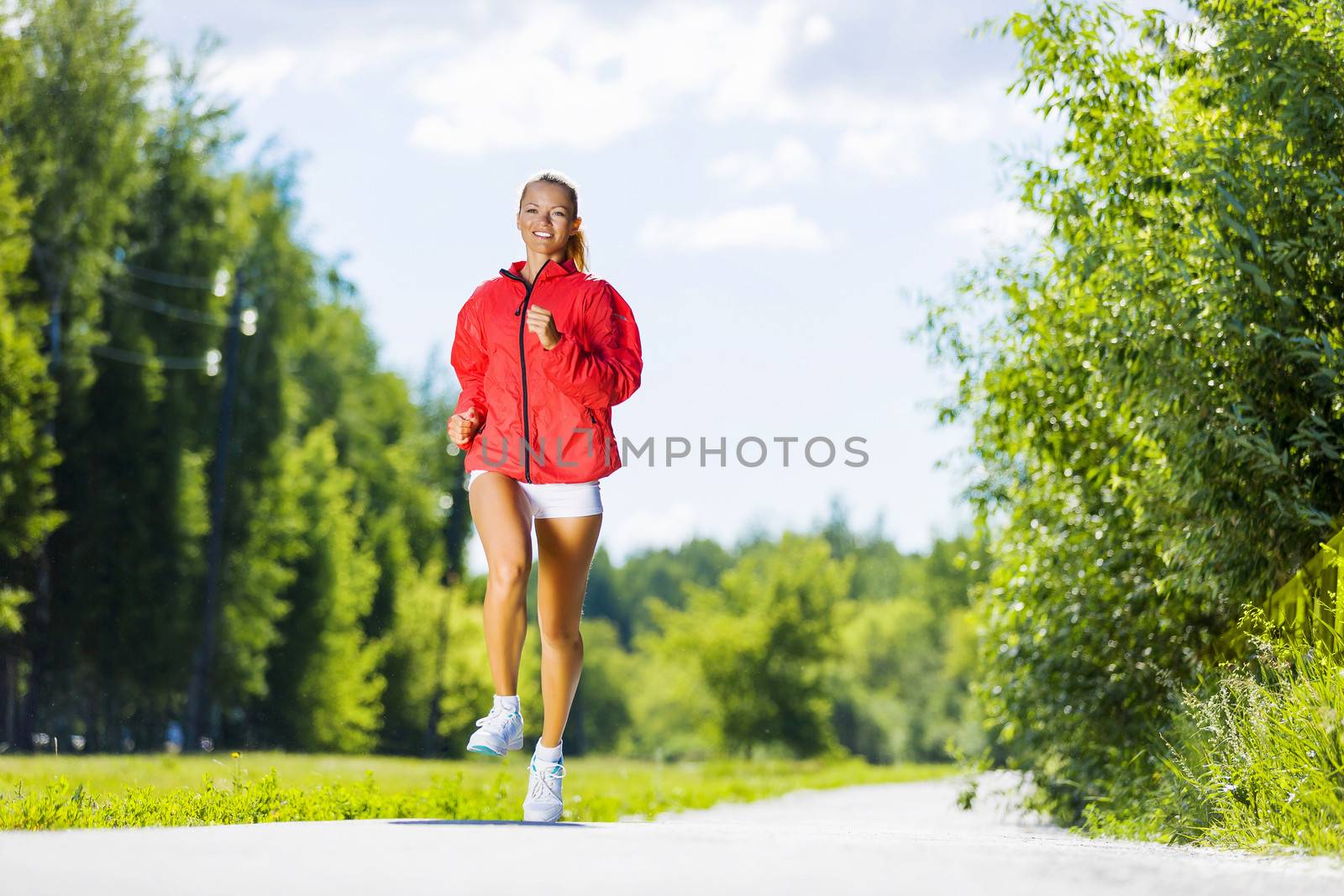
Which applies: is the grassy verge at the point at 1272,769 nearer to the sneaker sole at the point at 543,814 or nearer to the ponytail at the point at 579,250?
the sneaker sole at the point at 543,814

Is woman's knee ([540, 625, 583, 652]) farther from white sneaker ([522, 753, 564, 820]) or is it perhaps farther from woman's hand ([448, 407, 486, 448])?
woman's hand ([448, 407, 486, 448])

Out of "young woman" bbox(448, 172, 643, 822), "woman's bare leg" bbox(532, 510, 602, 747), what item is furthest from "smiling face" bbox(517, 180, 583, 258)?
"woman's bare leg" bbox(532, 510, 602, 747)

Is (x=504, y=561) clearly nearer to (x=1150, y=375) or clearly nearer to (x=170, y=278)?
(x=1150, y=375)

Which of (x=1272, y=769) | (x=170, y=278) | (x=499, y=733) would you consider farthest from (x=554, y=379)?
(x=170, y=278)

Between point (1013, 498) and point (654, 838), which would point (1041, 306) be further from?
point (654, 838)

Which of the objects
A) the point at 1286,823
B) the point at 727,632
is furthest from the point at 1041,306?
the point at 727,632

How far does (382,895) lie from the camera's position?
3.61 metres

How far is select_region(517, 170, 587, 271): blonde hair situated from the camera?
5.85 m

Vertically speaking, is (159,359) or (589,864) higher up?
(159,359)

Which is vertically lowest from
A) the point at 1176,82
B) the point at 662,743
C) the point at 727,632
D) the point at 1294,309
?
the point at 662,743

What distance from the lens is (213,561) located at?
2978 cm

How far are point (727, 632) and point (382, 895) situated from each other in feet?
139

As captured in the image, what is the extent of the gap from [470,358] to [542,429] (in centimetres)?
51

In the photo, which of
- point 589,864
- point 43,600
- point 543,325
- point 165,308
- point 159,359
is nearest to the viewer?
point 589,864
